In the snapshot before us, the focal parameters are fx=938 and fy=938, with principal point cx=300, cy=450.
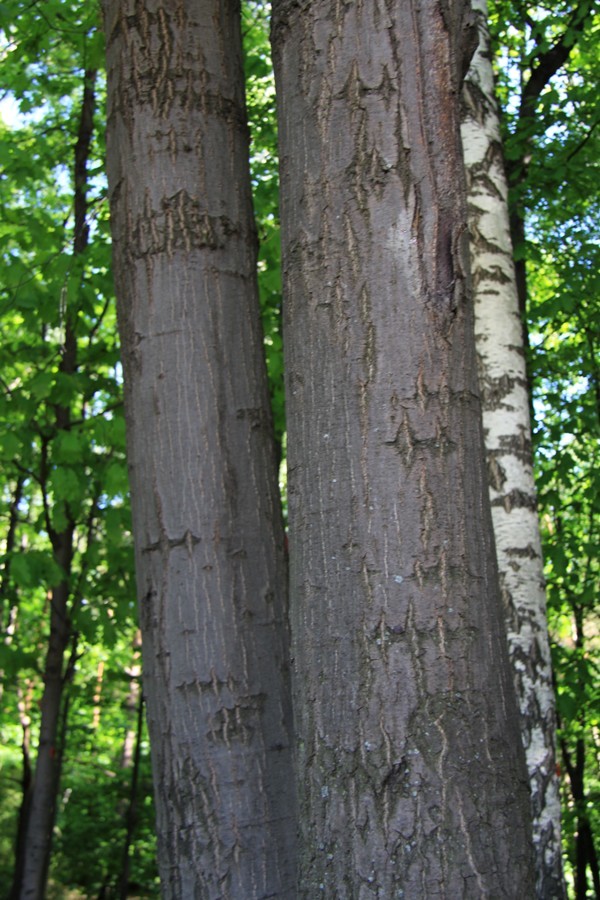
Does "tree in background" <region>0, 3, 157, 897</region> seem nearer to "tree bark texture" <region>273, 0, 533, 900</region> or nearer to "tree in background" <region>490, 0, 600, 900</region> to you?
"tree bark texture" <region>273, 0, 533, 900</region>

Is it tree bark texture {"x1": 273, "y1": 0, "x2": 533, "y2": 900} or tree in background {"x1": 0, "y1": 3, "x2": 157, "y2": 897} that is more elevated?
tree in background {"x1": 0, "y1": 3, "x2": 157, "y2": 897}

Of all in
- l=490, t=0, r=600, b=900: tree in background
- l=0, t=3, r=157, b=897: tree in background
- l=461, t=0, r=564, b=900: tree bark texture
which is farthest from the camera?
l=490, t=0, r=600, b=900: tree in background

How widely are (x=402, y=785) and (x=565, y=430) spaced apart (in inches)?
220

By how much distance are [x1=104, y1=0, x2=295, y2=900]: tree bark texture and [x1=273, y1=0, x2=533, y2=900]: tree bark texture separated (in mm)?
669

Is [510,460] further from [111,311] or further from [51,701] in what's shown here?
[111,311]

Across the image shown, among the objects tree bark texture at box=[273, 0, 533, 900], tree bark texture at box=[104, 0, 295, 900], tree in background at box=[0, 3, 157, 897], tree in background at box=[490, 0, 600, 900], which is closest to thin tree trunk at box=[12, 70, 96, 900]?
tree in background at box=[0, 3, 157, 897]

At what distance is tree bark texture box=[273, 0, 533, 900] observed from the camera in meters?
1.63

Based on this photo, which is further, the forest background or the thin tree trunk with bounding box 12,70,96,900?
the thin tree trunk with bounding box 12,70,96,900

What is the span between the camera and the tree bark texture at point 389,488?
163cm

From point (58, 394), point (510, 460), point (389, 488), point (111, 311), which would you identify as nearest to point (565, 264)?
point (510, 460)

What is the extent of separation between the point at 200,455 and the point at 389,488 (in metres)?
0.92

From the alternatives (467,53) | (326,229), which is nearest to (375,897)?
(326,229)

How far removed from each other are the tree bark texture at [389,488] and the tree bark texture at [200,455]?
669mm

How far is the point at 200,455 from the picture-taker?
2.53m
